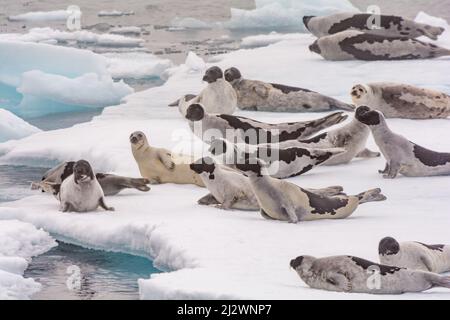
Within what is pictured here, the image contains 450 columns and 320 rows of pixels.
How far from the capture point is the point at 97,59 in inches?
583

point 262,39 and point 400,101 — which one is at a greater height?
point 400,101

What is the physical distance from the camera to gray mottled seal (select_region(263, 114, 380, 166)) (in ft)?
32.3

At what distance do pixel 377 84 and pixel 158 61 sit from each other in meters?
5.33

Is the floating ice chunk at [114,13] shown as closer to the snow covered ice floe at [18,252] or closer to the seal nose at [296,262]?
the snow covered ice floe at [18,252]

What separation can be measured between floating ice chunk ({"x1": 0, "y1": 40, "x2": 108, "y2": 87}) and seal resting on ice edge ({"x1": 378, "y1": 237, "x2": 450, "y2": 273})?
7.90 m

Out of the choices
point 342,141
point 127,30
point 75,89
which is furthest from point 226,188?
point 127,30

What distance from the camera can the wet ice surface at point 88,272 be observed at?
7.30 m

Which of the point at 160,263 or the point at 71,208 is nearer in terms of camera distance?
the point at 160,263

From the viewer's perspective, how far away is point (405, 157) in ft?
30.9

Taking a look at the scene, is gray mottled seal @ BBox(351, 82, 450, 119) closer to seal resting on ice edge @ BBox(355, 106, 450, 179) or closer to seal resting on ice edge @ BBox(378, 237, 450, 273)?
seal resting on ice edge @ BBox(355, 106, 450, 179)

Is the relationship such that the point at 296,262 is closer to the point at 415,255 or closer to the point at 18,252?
the point at 415,255

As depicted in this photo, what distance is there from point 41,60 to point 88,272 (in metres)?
7.50
